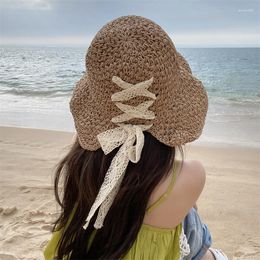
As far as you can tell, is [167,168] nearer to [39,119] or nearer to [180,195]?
[180,195]

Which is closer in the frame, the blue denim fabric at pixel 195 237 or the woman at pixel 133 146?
the woman at pixel 133 146

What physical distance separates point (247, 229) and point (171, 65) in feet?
5.62

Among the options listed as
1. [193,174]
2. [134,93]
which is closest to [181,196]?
[193,174]

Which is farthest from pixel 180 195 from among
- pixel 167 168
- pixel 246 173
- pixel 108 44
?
pixel 246 173

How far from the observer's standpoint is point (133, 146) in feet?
3.46

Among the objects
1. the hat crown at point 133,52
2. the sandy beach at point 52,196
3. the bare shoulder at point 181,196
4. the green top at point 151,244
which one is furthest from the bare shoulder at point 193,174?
the sandy beach at point 52,196

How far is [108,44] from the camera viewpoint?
1001 mm

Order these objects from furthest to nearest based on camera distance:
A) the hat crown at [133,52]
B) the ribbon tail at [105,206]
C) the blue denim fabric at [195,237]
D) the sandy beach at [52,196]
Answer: the sandy beach at [52,196] < the blue denim fabric at [195,237] < the ribbon tail at [105,206] < the hat crown at [133,52]

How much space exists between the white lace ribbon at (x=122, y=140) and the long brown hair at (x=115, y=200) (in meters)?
0.03

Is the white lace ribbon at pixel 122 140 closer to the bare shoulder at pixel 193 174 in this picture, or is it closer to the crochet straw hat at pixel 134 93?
the crochet straw hat at pixel 134 93

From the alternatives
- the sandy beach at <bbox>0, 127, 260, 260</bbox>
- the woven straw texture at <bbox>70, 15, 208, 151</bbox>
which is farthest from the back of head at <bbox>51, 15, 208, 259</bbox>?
the sandy beach at <bbox>0, 127, 260, 260</bbox>

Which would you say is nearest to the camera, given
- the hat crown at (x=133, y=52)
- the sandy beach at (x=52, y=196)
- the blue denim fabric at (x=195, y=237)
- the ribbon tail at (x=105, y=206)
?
the hat crown at (x=133, y=52)

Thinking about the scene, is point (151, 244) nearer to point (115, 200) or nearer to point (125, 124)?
point (115, 200)

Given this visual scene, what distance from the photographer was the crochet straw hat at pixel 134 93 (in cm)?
99
